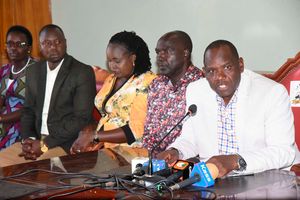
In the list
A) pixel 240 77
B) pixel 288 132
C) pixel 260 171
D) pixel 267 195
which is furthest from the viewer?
pixel 240 77

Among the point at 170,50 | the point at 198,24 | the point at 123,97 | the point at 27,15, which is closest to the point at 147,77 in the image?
the point at 123,97

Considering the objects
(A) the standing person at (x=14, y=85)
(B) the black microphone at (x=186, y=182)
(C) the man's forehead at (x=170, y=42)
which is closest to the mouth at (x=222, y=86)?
(B) the black microphone at (x=186, y=182)

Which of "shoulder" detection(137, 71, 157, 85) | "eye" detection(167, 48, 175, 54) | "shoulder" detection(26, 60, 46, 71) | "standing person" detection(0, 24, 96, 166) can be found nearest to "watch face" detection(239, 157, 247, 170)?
"eye" detection(167, 48, 175, 54)

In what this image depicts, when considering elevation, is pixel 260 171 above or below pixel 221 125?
below

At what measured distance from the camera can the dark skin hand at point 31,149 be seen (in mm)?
3689

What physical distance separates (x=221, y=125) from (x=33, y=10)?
130 inches

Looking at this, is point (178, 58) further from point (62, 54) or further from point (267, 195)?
point (267, 195)

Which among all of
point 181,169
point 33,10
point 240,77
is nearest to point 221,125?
point 240,77

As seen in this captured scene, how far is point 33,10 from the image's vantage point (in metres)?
5.37

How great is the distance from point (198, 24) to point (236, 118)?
1.68 metres

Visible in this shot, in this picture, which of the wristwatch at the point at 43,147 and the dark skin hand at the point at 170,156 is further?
the wristwatch at the point at 43,147

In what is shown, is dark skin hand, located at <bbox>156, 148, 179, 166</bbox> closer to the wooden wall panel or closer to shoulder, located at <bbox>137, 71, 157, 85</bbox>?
shoulder, located at <bbox>137, 71, 157, 85</bbox>

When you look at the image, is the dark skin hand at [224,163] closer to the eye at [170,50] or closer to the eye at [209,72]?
the eye at [209,72]

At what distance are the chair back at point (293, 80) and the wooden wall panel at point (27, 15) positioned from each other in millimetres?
2992
